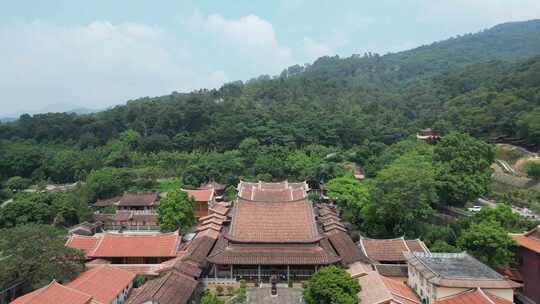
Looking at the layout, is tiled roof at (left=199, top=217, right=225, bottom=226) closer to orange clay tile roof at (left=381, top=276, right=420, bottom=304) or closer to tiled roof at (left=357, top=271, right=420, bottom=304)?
tiled roof at (left=357, top=271, right=420, bottom=304)

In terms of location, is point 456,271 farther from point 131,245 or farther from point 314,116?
point 314,116

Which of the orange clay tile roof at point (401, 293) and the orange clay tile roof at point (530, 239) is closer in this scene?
the orange clay tile roof at point (401, 293)

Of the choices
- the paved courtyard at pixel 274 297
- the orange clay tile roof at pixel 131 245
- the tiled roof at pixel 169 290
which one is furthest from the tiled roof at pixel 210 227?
the tiled roof at pixel 169 290

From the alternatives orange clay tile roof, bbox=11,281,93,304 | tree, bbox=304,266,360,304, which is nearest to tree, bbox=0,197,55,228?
orange clay tile roof, bbox=11,281,93,304

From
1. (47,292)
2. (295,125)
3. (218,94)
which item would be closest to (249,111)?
(295,125)

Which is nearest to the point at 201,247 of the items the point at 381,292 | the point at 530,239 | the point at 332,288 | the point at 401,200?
the point at 332,288

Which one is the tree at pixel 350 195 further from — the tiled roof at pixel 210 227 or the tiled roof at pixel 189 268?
the tiled roof at pixel 189 268
